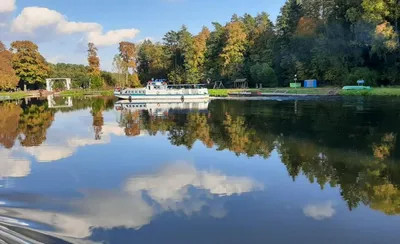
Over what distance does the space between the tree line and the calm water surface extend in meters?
33.5

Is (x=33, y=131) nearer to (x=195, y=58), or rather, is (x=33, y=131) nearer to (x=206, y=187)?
(x=206, y=187)

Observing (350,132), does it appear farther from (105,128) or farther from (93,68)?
(93,68)

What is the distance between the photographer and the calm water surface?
7.01 meters

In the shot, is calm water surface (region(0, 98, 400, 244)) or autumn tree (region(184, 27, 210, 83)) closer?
calm water surface (region(0, 98, 400, 244))

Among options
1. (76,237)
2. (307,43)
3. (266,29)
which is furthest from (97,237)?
(266,29)

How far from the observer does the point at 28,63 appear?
261 feet

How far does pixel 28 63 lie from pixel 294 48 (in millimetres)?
56752

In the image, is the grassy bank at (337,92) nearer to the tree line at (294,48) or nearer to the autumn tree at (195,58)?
the tree line at (294,48)

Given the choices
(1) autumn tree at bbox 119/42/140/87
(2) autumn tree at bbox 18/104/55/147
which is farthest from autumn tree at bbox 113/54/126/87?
(2) autumn tree at bbox 18/104/55/147

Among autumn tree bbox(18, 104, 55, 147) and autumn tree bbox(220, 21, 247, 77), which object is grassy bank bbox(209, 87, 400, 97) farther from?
autumn tree bbox(18, 104, 55, 147)

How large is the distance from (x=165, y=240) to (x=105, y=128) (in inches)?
678

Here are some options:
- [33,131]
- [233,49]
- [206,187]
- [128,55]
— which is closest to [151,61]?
[128,55]

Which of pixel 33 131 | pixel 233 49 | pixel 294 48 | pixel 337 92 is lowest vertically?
pixel 33 131

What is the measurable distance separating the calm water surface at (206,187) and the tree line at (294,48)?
33475mm
